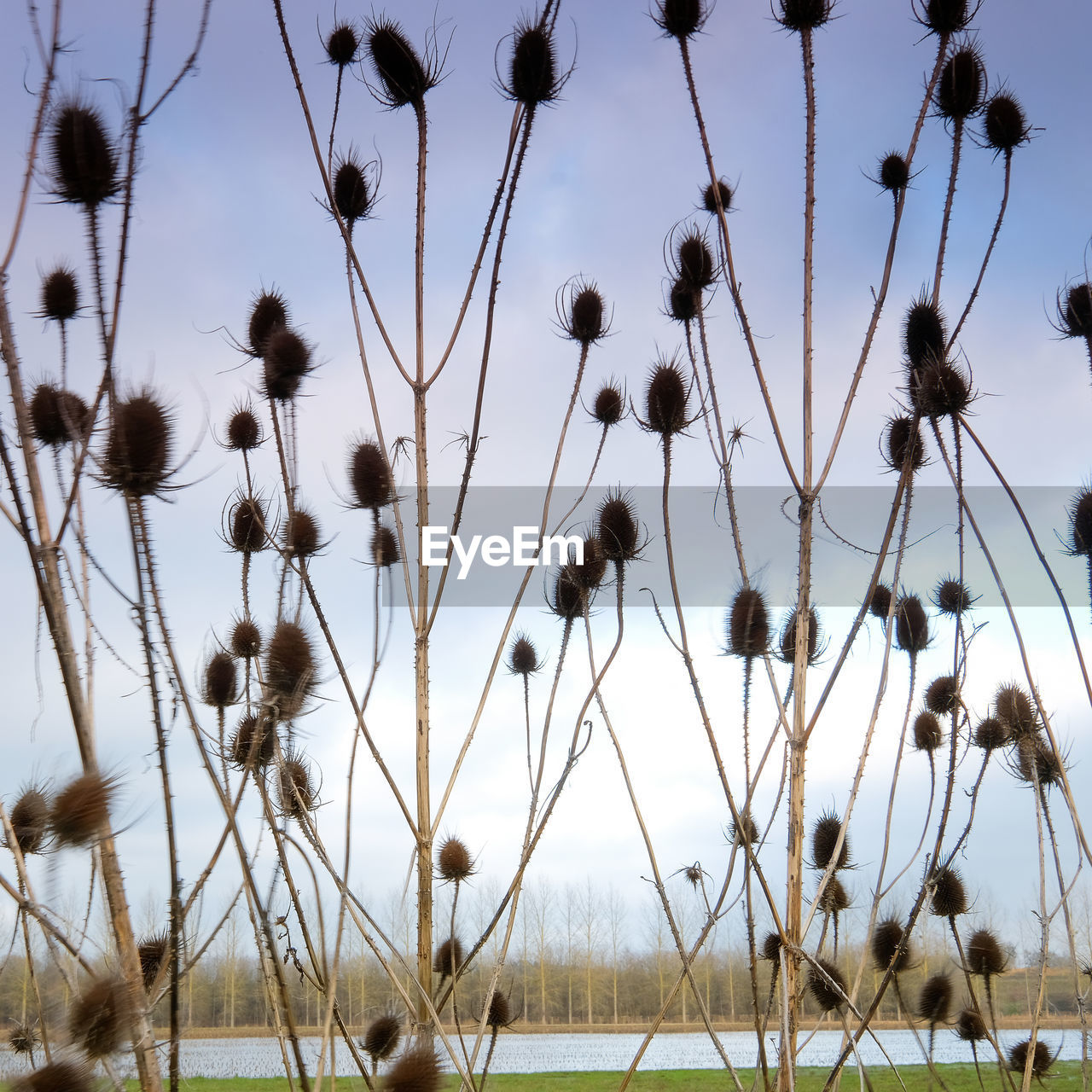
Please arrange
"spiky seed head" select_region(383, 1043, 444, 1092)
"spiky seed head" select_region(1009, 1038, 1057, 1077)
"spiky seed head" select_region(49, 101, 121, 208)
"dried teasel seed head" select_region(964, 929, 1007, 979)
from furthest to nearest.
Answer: "spiky seed head" select_region(1009, 1038, 1057, 1077) → "dried teasel seed head" select_region(964, 929, 1007, 979) → "spiky seed head" select_region(49, 101, 121, 208) → "spiky seed head" select_region(383, 1043, 444, 1092)

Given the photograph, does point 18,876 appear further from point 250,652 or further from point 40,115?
point 40,115

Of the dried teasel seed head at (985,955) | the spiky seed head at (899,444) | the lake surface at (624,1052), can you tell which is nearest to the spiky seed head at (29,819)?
the spiky seed head at (899,444)

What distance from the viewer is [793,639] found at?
4.23 metres

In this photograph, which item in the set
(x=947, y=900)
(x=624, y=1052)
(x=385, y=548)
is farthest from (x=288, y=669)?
(x=624, y=1052)

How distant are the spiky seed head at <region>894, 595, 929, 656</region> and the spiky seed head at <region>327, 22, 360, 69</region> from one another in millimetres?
3535

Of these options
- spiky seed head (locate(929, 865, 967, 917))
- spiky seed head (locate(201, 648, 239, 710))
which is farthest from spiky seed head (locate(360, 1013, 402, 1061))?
spiky seed head (locate(929, 865, 967, 917))

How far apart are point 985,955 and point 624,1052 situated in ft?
115

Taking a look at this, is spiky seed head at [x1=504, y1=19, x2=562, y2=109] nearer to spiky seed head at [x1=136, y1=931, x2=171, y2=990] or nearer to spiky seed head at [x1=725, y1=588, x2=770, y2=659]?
spiky seed head at [x1=725, y1=588, x2=770, y2=659]

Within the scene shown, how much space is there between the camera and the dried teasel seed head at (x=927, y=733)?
246 inches

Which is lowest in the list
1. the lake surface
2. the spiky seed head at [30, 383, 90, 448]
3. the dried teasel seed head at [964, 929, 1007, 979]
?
the lake surface

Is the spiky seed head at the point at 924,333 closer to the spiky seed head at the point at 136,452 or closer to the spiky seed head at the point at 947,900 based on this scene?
the spiky seed head at the point at 136,452

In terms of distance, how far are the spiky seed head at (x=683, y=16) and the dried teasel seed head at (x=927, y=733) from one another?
412 centimetres

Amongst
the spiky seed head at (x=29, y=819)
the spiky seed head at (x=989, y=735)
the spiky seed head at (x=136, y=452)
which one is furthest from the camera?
the spiky seed head at (x=989, y=735)

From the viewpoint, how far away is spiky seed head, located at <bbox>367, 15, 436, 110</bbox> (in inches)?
157
